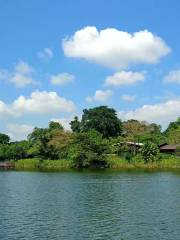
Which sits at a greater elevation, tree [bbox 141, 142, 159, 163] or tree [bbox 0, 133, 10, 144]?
tree [bbox 0, 133, 10, 144]

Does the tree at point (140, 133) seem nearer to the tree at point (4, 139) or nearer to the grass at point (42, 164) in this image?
the grass at point (42, 164)

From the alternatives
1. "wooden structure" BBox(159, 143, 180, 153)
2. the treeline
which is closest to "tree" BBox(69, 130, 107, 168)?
the treeline

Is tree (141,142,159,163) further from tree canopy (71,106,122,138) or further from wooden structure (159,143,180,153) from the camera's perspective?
tree canopy (71,106,122,138)

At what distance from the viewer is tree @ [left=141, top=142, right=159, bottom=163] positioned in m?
92.1

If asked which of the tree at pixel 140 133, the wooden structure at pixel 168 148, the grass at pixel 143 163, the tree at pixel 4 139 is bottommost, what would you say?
the grass at pixel 143 163

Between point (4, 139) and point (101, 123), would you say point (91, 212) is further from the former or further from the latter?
point (4, 139)

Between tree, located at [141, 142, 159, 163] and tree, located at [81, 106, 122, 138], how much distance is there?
31321 mm

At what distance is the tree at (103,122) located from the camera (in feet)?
406

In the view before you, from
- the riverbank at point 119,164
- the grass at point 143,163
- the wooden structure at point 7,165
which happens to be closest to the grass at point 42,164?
the riverbank at point 119,164

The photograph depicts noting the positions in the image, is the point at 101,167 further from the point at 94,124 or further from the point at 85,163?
the point at 94,124

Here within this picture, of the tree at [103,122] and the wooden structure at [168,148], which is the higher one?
the tree at [103,122]

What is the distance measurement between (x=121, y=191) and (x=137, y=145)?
184ft

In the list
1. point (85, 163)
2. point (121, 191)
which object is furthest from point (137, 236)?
point (85, 163)

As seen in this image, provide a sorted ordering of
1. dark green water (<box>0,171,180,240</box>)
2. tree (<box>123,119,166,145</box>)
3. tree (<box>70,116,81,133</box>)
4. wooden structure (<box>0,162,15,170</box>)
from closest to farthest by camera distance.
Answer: dark green water (<box>0,171,180,240</box>) → tree (<box>123,119,166,145</box>) → wooden structure (<box>0,162,15,170</box>) → tree (<box>70,116,81,133</box>)
